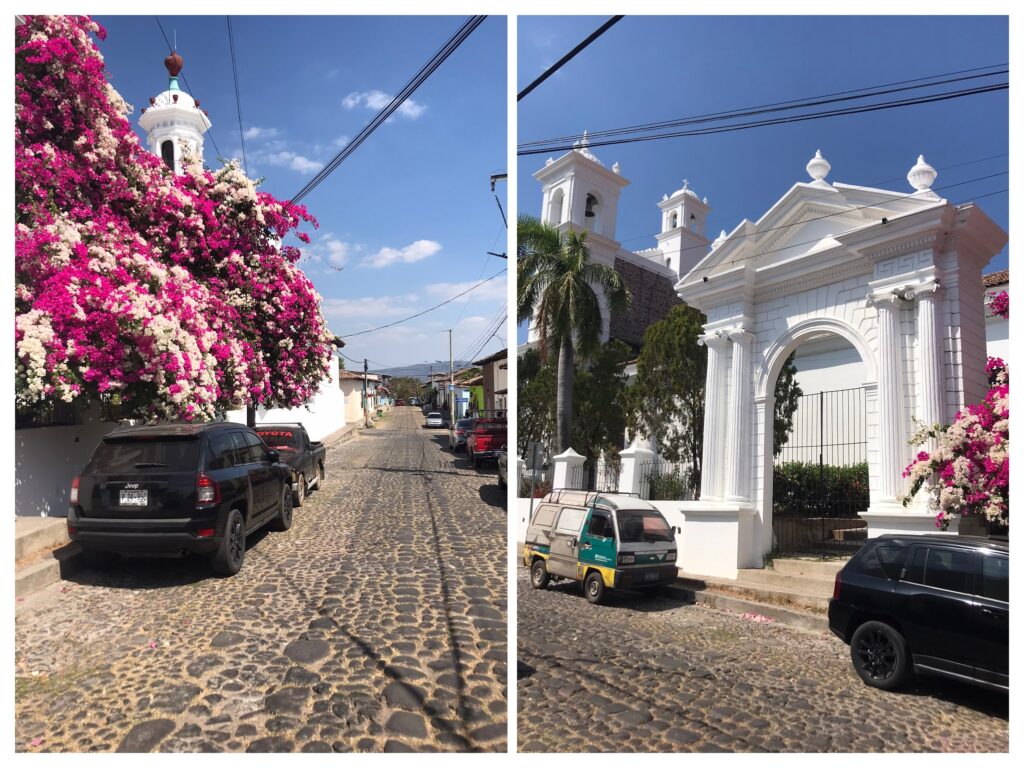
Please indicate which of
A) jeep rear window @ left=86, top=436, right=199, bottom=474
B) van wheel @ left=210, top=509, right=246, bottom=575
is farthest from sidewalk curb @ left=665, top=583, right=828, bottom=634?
jeep rear window @ left=86, top=436, right=199, bottom=474

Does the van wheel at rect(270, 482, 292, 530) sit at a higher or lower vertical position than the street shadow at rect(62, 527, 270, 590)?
higher

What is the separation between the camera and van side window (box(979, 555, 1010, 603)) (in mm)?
3467

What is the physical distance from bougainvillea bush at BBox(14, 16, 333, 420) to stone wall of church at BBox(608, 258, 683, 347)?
50.7ft

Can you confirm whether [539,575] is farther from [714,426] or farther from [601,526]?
[714,426]

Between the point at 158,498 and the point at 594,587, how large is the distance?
14.6 feet

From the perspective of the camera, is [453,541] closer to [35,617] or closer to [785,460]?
[35,617]

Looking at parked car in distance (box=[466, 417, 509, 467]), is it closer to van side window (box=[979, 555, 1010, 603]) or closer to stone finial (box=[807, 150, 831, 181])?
stone finial (box=[807, 150, 831, 181])

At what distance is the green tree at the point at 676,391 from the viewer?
34.0 feet

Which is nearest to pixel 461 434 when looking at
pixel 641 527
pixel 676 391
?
pixel 676 391

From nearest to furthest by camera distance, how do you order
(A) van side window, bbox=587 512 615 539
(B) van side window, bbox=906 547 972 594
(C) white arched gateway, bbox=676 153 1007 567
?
(B) van side window, bbox=906 547 972 594, (C) white arched gateway, bbox=676 153 1007 567, (A) van side window, bbox=587 512 615 539

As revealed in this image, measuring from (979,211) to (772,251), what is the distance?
2492 millimetres

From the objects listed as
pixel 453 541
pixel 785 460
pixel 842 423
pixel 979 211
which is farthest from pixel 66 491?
pixel 842 423

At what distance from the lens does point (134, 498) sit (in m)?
4.83

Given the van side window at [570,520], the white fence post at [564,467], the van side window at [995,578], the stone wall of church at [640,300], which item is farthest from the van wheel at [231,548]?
the stone wall of church at [640,300]
